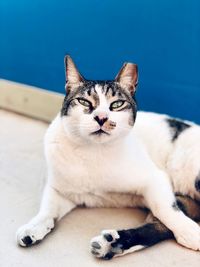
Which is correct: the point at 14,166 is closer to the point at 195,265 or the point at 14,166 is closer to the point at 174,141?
the point at 174,141

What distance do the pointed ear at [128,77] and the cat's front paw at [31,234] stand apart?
0.57 m

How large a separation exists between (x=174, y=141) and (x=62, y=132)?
1.60 feet

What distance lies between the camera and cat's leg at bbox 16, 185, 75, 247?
1.34 m

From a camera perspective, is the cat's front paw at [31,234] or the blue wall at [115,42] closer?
the cat's front paw at [31,234]

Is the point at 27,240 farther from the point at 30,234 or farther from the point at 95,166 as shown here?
the point at 95,166

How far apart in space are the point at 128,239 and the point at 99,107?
0.44 meters

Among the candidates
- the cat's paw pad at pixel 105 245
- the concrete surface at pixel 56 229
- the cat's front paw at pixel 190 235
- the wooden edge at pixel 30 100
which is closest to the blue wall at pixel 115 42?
the wooden edge at pixel 30 100

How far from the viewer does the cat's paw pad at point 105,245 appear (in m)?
1.27

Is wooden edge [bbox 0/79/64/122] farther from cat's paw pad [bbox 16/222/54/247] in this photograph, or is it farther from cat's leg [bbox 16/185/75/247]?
cat's paw pad [bbox 16/222/54/247]

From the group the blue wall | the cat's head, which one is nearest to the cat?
the cat's head

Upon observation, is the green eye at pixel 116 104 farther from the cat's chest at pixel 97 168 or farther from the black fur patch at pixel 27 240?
the black fur patch at pixel 27 240

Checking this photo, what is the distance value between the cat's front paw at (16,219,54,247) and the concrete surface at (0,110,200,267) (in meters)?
0.02

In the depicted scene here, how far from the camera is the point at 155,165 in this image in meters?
1.60

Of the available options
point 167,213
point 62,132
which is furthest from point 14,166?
point 167,213
